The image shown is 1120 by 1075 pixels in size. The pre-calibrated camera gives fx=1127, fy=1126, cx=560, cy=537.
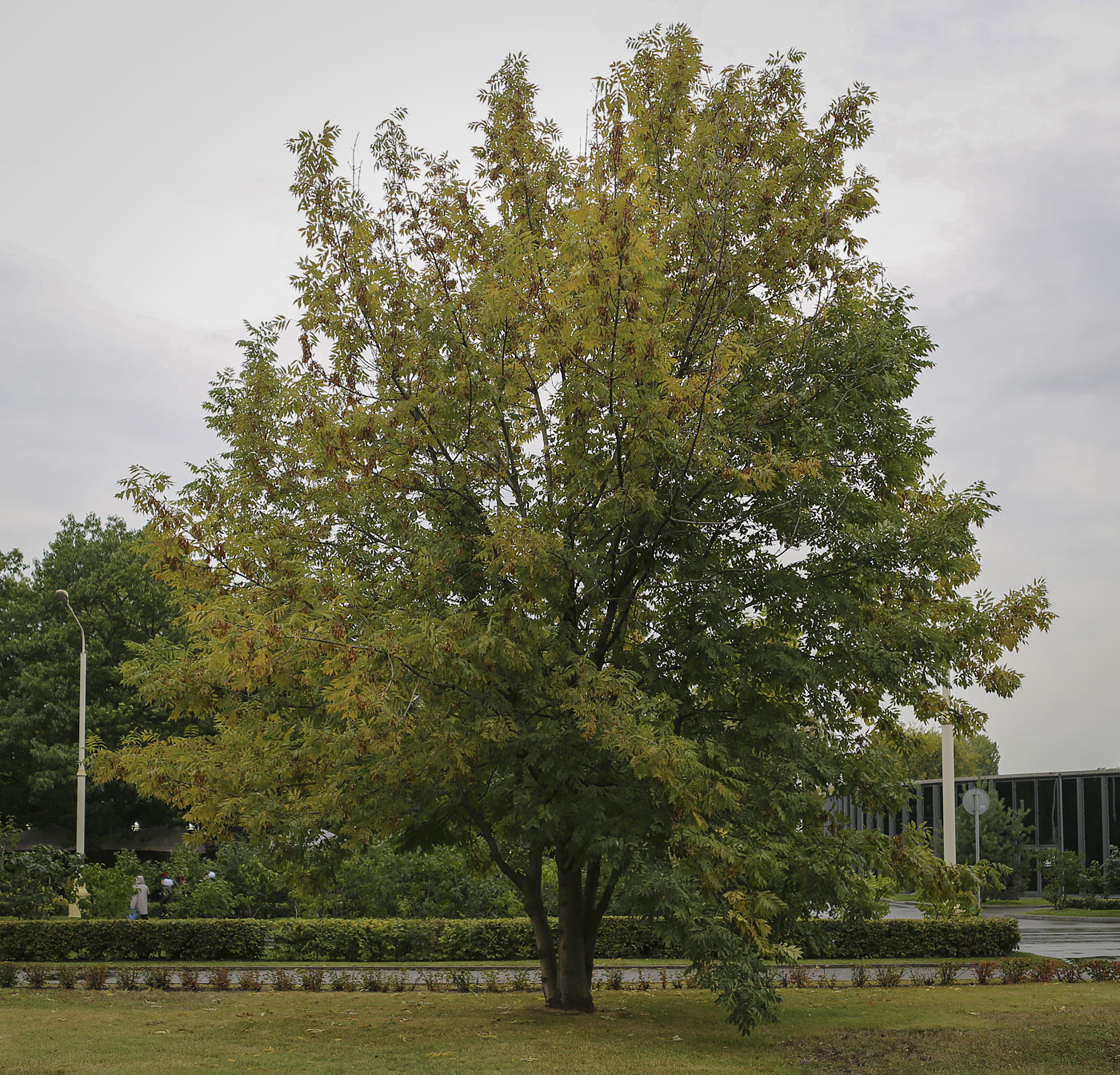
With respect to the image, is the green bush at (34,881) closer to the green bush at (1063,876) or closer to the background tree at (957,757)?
the background tree at (957,757)

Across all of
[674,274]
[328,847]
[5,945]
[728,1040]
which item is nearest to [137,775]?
[328,847]

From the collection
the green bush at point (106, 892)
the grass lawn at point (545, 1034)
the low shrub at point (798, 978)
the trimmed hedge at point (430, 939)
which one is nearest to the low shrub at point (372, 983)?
the grass lawn at point (545, 1034)

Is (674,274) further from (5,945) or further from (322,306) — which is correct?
(5,945)

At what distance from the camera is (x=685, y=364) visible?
36.2 ft

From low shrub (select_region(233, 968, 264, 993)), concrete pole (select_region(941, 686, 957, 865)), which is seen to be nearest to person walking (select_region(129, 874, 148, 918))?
low shrub (select_region(233, 968, 264, 993))

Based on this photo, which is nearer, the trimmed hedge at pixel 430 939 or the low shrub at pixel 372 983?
the low shrub at pixel 372 983

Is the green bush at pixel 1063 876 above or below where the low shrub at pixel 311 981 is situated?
below

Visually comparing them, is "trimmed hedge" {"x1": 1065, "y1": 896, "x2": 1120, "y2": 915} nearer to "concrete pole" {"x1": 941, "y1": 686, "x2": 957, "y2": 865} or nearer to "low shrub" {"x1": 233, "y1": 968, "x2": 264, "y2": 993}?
"concrete pole" {"x1": 941, "y1": 686, "x2": 957, "y2": 865}

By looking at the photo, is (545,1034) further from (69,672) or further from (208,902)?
(69,672)

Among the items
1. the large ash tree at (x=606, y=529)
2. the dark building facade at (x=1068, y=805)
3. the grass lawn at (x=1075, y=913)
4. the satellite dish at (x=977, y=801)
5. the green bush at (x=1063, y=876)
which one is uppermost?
the large ash tree at (x=606, y=529)

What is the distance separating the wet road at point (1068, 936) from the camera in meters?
21.2

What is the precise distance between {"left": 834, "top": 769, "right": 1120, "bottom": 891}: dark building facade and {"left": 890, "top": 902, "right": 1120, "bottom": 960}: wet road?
570 cm

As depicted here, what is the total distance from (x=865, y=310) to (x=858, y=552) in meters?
2.58

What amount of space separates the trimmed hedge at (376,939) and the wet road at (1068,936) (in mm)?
1836
